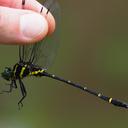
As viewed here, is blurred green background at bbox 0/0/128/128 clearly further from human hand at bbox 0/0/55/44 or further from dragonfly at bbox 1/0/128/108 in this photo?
human hand at bbox 0/0/55/44

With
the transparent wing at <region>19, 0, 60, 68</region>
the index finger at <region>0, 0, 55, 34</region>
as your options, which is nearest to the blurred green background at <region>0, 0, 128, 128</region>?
the transparent wing at <region>19, 0, 60, 68</region>

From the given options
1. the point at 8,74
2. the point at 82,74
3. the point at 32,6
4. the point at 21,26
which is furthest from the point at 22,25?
the point at 82,74

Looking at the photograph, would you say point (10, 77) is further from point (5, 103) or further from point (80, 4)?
point (80, 4)

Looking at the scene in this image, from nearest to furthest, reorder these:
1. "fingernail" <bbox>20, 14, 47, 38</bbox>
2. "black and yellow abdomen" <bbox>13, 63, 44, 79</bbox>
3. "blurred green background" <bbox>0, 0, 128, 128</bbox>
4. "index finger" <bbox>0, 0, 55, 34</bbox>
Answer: "fingernail" <bbox>20, 14, 47, 38</bbox> < "index finger" <bbox>0, 0, 55, 34</bbox> < "black and yellow abdomen" <bbox>13, 63, 44, 79</bbox> < "blurred green background" <bbox>0, 0, 128, 128</bbox>

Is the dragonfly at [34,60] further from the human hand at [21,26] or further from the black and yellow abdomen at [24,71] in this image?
the human hand at [21,26]

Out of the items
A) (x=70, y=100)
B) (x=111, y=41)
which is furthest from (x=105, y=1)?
(x=70, y=100)

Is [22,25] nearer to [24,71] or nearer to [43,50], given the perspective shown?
[24,71]
